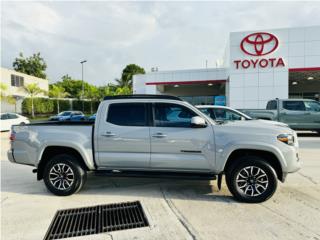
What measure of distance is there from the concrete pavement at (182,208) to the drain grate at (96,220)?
0.13 metres

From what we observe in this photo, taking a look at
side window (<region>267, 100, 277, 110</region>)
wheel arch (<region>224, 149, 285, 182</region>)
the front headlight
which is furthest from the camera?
side window (<region>267, 100, 277, 110</region>)

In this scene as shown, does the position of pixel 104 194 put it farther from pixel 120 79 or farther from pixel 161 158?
pixel 120 79

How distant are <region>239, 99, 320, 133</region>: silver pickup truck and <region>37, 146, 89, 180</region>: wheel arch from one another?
9261mm

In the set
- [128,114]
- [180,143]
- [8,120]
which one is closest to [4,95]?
[8,120]

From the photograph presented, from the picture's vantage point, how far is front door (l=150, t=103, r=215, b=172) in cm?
415

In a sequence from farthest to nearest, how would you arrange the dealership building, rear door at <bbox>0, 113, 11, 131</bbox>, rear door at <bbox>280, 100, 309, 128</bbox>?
the dealership building, rear door at <bbox>0, 113, 11, 131</bbox>, rear door at <bbox>280, 100, 309, 128</bbox>

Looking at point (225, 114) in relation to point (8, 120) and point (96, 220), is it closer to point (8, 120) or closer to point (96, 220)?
point (96, 220)

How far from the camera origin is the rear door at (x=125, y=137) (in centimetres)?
430

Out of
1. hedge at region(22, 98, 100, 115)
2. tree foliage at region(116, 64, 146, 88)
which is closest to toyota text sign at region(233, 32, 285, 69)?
hedge at region(22, 98, 100, 115)

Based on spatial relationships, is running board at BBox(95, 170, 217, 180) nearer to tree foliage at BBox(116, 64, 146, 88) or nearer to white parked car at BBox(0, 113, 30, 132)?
white parked car at BBox(0, 113, 30, 132)

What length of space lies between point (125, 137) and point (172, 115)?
3.28 ft

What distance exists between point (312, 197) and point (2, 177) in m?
7.22

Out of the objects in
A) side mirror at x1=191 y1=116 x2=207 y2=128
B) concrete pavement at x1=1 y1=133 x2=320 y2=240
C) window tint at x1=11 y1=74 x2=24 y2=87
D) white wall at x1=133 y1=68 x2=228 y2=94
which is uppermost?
window tint at x1=11 y1=74 x2=24 y2=87

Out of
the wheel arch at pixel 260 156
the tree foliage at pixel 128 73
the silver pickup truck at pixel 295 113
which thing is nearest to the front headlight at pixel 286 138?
the wheel arch at pixel 260 156
